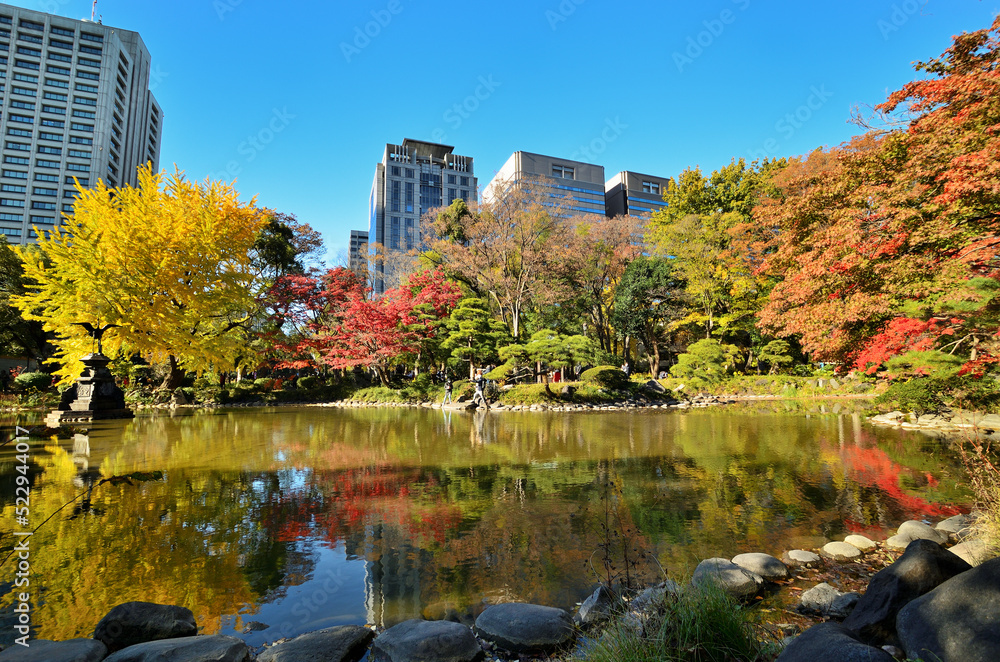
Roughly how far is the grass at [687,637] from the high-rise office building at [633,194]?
222 feet

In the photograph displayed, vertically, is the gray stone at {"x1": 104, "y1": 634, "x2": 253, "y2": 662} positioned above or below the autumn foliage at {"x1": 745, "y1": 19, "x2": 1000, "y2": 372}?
below

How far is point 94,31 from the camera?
51.1 metres

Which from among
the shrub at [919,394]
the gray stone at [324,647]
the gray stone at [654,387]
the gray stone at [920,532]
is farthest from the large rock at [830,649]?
the gray stone at [654,387]

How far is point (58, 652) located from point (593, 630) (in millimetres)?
2390

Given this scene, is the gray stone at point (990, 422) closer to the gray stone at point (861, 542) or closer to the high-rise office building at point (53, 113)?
the gray stone at point (861, 542)

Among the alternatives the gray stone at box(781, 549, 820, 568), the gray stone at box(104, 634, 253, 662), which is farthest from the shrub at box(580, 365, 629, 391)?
the gray stone at box(104, 634, 253, 662)

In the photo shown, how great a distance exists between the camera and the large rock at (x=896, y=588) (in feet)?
6.72

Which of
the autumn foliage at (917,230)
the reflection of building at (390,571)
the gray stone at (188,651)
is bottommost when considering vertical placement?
the reflection of building at (390,571)

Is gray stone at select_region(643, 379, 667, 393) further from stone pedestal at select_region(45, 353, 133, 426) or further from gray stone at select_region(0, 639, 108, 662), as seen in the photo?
gray stone at select_region(0, 639, 108, 662)

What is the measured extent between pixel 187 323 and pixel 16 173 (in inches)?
2156

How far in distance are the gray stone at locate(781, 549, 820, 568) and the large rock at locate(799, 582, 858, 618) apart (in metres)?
0.48

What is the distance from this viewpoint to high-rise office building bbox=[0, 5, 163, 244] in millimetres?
46625

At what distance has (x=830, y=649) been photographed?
1.57 metres

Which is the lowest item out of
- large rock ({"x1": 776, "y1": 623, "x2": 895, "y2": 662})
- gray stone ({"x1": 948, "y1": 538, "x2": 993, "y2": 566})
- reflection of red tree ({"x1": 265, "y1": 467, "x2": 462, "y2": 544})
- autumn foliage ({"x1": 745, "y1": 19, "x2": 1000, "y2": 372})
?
reflection of red tree ({"x1": 265, "y1": 467, "x2": 462, "y2": 544})
